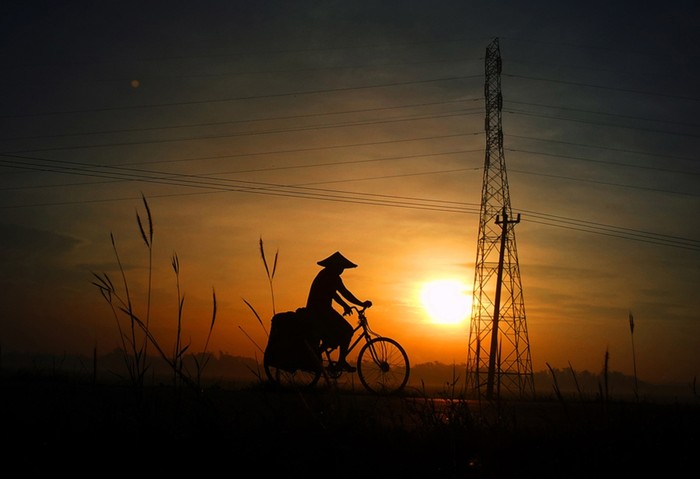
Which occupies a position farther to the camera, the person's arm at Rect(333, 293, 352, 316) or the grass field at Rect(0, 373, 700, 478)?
the person's arm at Rect(333, 293, 352, 316)

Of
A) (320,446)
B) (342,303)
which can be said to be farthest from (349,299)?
(320,446)

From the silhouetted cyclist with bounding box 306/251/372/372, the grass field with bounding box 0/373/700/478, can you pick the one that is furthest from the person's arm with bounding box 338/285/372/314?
the grass field with bounding box 0/373/700/478

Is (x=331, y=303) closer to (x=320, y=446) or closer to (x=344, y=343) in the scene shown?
(x=344, y=343)

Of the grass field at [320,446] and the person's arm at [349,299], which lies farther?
the person's arm at [349,299]

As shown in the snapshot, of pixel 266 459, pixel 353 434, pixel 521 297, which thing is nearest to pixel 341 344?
pixel 353 434

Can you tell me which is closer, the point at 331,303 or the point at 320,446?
the point at 320,446

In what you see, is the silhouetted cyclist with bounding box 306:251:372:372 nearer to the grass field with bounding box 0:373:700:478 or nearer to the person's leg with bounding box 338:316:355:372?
the person's leg with bounding box 338:316:355:372

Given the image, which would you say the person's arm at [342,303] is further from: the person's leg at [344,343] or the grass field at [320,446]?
the grass field at [320,446]

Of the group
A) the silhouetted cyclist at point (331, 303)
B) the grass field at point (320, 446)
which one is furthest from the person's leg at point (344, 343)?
the grass field at point (320, 446)

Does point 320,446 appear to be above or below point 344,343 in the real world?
below

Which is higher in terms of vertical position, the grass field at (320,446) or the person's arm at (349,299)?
the person's arm at (349,299)

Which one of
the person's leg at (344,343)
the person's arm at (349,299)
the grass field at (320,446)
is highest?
the person's arm at (349,299)

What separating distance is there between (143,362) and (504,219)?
3066 centimetres

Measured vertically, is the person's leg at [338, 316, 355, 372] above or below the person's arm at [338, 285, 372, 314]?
below
